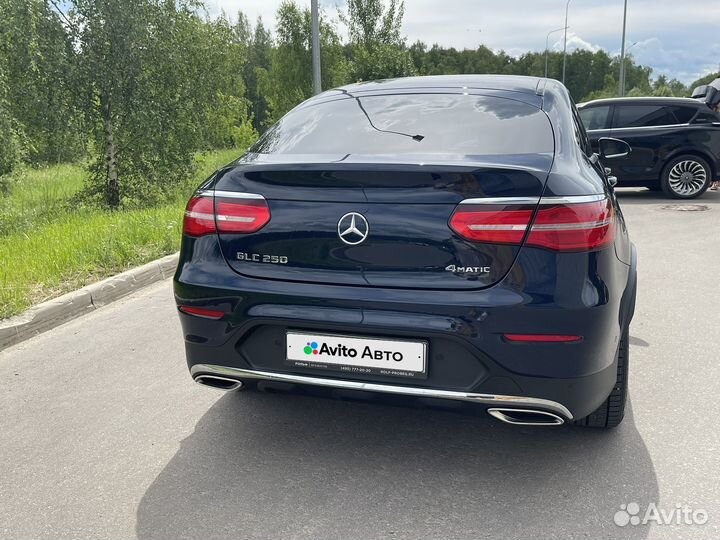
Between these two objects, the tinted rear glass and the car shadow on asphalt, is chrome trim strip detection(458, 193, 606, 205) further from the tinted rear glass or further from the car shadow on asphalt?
the car shadow on asphalt

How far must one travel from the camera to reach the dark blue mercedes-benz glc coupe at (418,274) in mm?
2346

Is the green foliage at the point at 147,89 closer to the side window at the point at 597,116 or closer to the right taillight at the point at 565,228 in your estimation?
the side window at the point at 597,116

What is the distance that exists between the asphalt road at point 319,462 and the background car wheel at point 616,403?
0.09 meters

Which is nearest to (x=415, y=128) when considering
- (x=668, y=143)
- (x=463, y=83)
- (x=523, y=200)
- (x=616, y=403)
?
(x=463, y=83)

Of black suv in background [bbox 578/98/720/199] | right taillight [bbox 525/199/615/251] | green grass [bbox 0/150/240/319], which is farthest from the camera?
black suv in background [bbox 578/98/720/199]

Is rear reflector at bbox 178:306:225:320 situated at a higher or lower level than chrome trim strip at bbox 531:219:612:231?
lower

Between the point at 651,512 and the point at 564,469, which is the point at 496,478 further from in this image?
the point at 651,512

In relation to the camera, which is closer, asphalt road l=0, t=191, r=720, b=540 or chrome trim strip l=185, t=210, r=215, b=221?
asphalt road l=0, t=191, r=720, b=540

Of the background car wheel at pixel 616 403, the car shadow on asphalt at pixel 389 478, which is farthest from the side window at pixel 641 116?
the background car wheel at pixel 616 403

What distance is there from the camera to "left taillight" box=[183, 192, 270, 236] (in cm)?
264

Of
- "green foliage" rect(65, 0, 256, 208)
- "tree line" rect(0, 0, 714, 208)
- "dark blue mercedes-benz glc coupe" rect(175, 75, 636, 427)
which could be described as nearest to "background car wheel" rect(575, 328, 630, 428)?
"dark blue mercedes-benz glc coupe" rect(175, 75, 636, 427)

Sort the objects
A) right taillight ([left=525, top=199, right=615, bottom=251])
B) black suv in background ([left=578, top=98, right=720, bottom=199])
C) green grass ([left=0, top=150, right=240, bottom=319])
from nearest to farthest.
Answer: right taillight ([left=525, top=199, right=615, bottom=251]) < green grass ([left=0, top=150, right=240, bottom=319]) < black suv in background ([left=578, top=98, right=720, bottom=199])

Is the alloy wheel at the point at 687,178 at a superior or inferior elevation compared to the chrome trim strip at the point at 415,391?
inferior

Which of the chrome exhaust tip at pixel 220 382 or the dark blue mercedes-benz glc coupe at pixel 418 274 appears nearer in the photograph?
the dark blue mercedes-benz glc coupe at pixel 418 274
